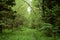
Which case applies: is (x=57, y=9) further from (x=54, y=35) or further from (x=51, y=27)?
(x=54, y=35)

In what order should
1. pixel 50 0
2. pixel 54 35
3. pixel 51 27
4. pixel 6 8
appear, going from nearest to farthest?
pixel 51 27 < pixel 54 35 < pixel 50 0 < pixel 6 8

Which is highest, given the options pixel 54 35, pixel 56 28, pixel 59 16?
pixel 59 16

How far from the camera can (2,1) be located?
18.0 m

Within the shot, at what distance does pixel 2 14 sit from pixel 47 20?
5686mm

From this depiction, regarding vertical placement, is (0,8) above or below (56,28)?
above

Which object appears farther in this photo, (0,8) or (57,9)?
(0,8)

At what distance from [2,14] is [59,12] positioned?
7669 mm

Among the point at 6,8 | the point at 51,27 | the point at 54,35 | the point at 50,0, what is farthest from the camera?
the point at 6,8

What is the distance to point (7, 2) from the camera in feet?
62.3

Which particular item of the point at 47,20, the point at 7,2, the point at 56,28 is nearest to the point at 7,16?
the point at 7,2

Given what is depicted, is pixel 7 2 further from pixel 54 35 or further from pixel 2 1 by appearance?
pixel 54 35

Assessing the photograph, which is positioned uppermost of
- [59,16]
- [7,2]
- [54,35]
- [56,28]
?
[7,2]

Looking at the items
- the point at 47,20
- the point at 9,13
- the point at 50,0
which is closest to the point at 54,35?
the point at 47,20

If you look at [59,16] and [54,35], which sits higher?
[59,16]
